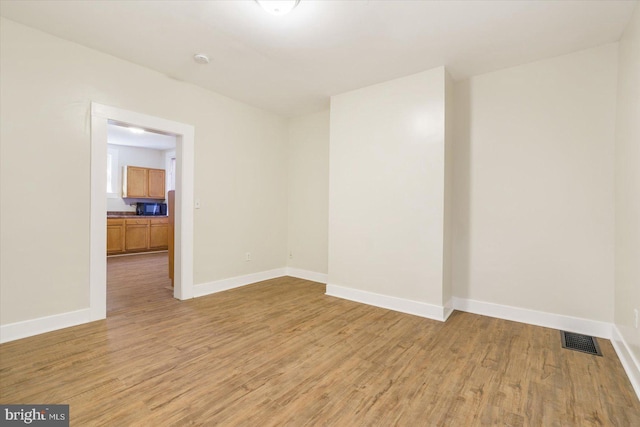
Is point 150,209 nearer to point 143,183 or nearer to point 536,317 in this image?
point 143,183

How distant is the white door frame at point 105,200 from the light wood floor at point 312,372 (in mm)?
477

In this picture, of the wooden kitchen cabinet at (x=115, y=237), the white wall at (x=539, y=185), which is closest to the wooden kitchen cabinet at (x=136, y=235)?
the wooden kitchen cabinet at (x=115, y=237)

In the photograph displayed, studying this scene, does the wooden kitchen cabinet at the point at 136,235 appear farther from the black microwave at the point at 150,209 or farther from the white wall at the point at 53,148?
the white wall at the point at 53,148

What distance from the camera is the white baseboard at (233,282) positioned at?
3.87 m

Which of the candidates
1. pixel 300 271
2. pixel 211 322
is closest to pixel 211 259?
Answer: pixel 211 322

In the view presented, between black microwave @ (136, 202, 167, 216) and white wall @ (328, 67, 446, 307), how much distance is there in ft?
21.1

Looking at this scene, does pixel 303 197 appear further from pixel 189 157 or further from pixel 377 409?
pixel 377 409

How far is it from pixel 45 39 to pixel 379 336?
418 centimetres

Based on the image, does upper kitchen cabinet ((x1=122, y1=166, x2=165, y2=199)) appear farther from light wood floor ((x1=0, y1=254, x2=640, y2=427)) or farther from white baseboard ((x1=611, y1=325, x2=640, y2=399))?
white baseboard ((x1=611, y1=325, x2=640, y2=399))

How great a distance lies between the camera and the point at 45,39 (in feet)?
8.74

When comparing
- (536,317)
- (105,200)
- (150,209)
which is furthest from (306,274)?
(150,209)

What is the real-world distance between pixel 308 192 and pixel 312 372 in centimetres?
323

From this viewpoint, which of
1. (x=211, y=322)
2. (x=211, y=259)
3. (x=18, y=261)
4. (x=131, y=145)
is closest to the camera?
(x=18, y=261)

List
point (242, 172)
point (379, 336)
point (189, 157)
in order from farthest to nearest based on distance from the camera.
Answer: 1. point (242, 172)
2. point (189, 157)
3. point (379, 336)
